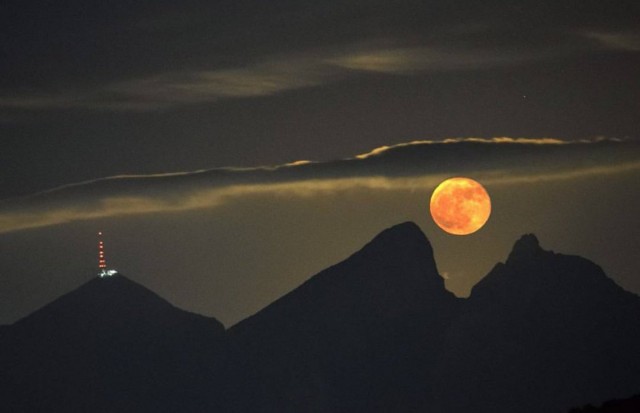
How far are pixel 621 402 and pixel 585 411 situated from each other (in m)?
2.46

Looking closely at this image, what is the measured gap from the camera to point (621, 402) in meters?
110

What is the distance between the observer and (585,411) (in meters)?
111
